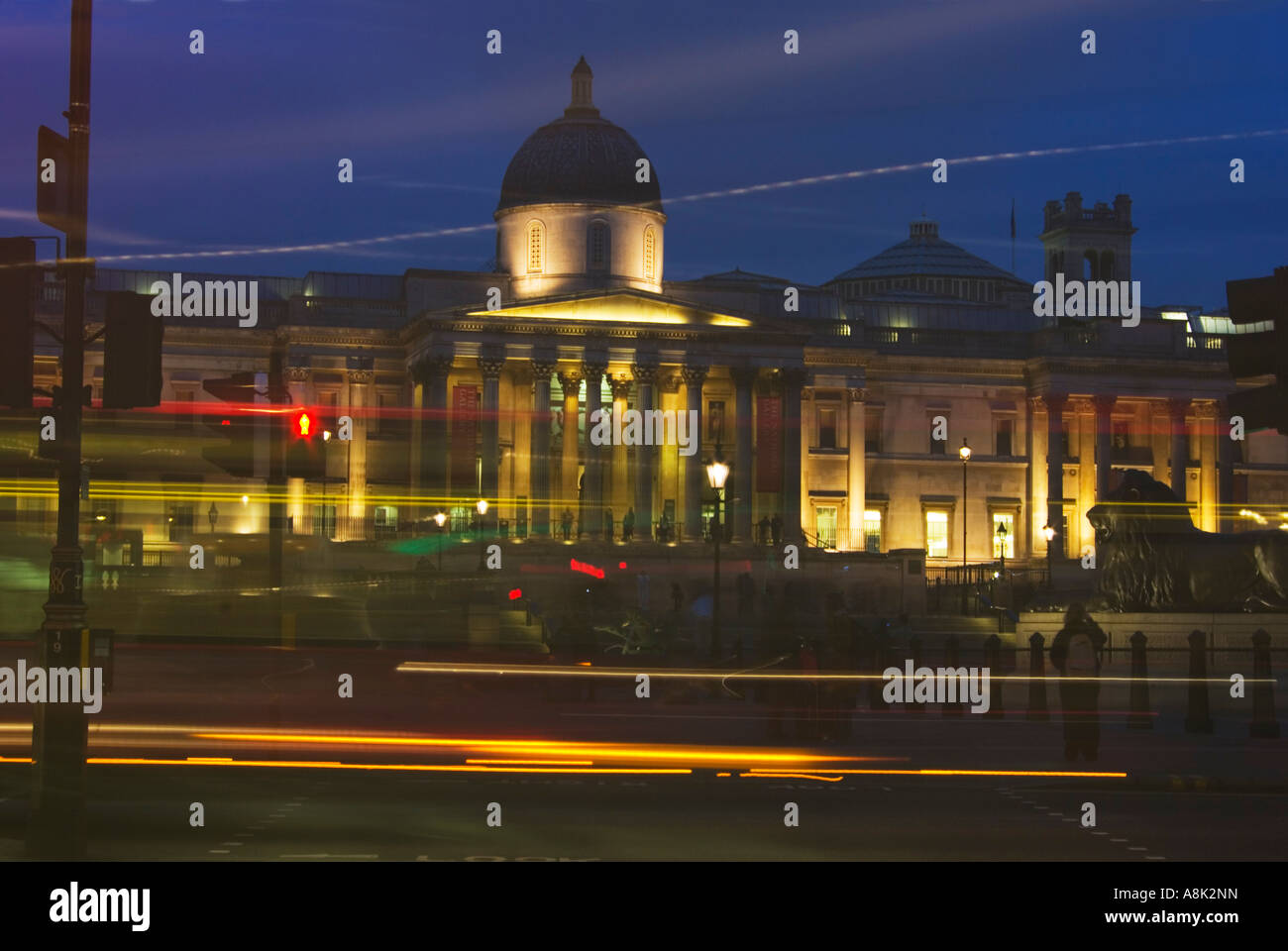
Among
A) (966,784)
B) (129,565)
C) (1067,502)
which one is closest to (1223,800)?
(966,784)

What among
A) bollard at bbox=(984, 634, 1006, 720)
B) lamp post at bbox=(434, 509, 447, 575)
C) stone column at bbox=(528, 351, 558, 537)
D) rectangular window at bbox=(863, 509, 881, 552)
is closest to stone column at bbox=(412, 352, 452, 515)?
lamp post at bbox=(434, 509, 447, 575)

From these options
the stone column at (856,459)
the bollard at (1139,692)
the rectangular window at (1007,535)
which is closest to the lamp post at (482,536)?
the stone column at (856,459)

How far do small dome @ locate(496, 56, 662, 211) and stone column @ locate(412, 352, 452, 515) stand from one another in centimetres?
957

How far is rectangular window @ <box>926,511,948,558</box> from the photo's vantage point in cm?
8500

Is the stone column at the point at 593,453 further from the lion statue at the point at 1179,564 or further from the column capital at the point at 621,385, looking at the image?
the lion statue at the point at 1179,564

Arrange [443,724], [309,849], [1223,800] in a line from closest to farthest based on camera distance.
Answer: [309,849] < [1223,800] < [443,724]

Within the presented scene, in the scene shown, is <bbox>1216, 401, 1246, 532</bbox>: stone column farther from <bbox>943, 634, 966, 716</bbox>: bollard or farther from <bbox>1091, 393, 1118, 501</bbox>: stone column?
<bbox>943, 634, 966, 716</bbox>: bollard

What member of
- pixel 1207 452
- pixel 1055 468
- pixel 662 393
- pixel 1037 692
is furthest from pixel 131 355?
pixel 1207 452

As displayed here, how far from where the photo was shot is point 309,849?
15766 mm

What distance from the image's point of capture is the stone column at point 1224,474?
84500 millimetres

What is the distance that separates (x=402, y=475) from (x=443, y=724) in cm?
4647

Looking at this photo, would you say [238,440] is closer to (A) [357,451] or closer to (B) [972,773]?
(B) [972,773]

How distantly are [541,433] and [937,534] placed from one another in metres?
22.6
